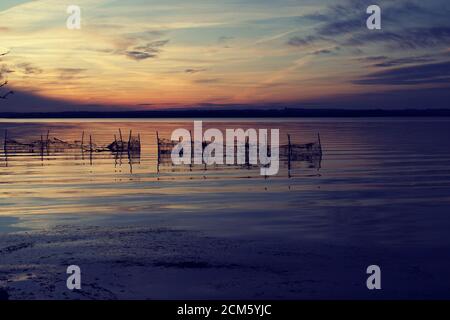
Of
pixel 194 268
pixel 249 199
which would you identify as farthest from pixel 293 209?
pixel 194 268

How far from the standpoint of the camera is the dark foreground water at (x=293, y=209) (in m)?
17.3

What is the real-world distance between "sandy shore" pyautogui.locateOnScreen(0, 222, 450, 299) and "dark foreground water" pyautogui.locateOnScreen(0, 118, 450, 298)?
97 millimetres

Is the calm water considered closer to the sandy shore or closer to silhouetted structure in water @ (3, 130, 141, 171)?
the sandy shore

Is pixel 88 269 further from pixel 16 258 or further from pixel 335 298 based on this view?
pixel 335 298

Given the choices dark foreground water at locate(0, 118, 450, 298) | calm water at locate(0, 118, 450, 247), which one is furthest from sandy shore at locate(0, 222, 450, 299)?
calm water at locate(0, 118, 450, 247)

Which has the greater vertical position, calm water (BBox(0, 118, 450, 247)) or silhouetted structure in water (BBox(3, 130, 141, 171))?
silhouetted structure in water (BBox(3, 130, 141, 171))

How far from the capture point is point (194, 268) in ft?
55.2

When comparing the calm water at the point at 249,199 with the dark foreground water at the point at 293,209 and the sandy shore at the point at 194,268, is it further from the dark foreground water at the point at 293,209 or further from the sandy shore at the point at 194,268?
the sandy shore at the point at 194,268

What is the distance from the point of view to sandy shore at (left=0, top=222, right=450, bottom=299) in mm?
14906

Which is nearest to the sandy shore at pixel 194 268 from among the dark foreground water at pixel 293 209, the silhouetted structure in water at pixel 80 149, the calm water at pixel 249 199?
the dark foreground water at pixel 293 209

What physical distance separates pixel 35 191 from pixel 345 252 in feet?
70.4

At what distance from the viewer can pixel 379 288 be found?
605 inches

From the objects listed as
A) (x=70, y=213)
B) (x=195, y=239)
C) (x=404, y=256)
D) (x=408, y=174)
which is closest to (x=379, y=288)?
(x=404, y=256)

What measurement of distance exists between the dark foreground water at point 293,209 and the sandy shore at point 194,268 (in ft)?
0.32
